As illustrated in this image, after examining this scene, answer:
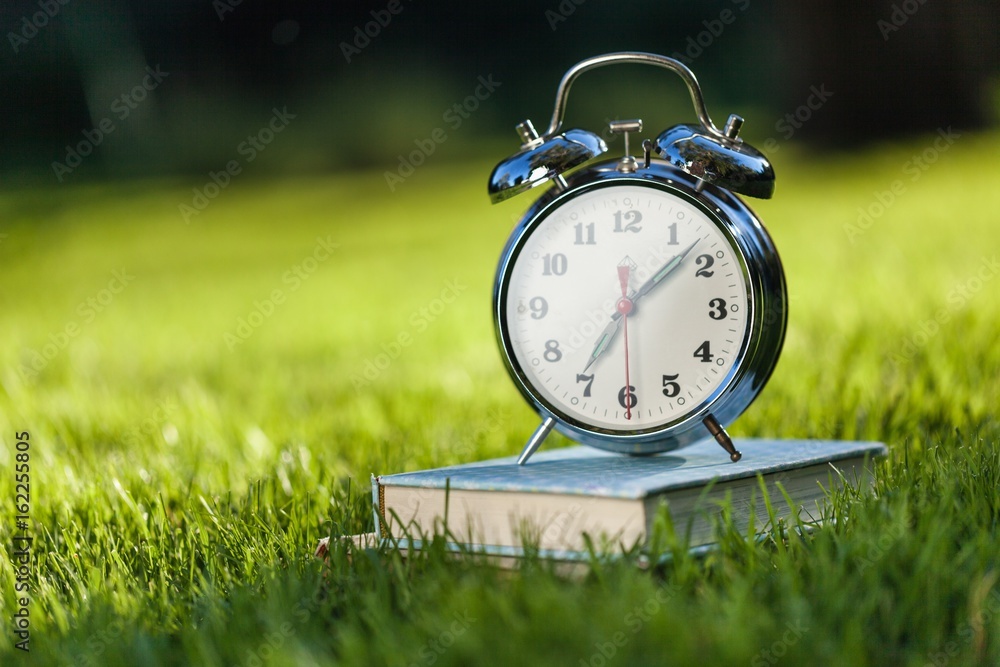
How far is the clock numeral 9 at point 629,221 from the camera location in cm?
217

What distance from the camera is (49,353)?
5500mm

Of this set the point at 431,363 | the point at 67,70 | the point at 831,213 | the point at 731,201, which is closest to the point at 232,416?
the point at 431,363

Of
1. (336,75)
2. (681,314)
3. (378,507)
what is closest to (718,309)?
(681,314)

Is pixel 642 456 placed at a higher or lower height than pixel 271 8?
lower

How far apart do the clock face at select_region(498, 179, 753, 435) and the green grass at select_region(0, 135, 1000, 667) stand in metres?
0.33

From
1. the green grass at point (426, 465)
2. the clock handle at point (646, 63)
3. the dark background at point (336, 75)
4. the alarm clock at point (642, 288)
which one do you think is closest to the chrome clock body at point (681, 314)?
the alarm clock at point (642, 288)

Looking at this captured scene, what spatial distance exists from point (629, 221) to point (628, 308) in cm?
16

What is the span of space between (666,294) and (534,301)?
0.25m

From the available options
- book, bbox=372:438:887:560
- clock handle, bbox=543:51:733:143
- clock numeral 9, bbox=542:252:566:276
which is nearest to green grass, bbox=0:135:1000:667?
book, bbox=372:438:887:560

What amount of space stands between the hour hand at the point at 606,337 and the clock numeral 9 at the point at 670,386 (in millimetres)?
123

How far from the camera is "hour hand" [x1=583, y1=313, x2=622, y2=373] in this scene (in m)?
2.17

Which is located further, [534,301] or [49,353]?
[49,353]

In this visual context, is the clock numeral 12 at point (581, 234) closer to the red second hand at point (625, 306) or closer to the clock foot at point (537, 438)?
→ the red second hand at point (625, 306)

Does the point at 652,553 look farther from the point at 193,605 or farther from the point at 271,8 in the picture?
the point at 271,8
